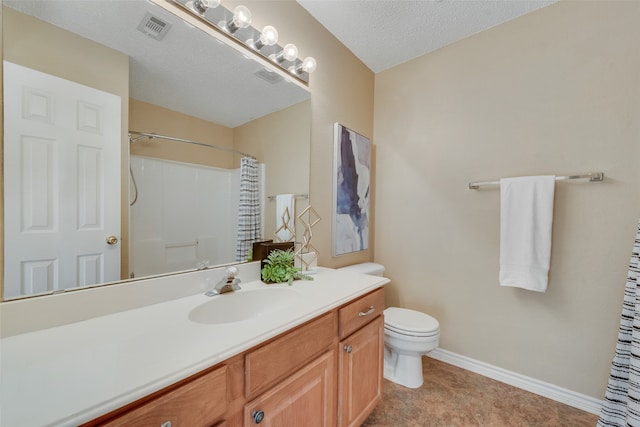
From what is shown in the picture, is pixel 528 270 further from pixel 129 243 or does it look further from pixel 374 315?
pixel 129 243

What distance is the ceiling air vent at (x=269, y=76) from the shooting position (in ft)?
4.75

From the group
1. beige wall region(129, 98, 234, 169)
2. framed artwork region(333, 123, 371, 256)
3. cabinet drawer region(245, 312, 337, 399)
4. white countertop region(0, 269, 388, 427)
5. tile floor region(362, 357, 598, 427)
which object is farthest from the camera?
framed artwork region(333, 123, 371, 256)

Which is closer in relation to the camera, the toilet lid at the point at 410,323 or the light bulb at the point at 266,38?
the light bulb at the point at 266,38

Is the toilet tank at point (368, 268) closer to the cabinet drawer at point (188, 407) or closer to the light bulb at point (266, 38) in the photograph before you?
the cabinet drawer at point (188, 407)

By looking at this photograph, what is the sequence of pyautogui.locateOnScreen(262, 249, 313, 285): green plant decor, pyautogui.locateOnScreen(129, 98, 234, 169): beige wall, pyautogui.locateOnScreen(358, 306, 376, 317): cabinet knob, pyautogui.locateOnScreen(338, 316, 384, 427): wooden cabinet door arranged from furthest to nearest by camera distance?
pyautogui.locateOnScreen(262, 249, 313, 285): green plant decor < pyautogui.locateOnScreen(358, 306, 376, 317): cabinet knob < pyautogui.locateOnScreen(338, 316, 384, 427): wooden cabinet door < pyautogui.locateOnScreen(129, 98, 234, 169): beige wall

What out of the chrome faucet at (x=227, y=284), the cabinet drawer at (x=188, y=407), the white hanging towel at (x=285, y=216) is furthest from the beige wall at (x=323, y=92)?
the cabinet drawer at (x=188, y=407)

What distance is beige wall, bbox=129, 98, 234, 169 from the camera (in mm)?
1013

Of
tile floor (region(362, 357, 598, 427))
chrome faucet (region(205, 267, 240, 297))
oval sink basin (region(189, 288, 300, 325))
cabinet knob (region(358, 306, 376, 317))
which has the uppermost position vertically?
chrome faucet (region(205, 267, 240, 297))

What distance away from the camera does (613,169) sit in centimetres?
146

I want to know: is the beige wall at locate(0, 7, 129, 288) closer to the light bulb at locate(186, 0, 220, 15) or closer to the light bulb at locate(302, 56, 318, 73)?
the light bulb at locate(186, 0, 220, 15)

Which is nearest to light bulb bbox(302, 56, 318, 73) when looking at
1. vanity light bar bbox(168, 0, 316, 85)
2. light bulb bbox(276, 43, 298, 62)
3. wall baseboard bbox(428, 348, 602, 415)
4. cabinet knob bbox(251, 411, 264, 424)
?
vanity light bar bbox(168, 0, 316, 85)

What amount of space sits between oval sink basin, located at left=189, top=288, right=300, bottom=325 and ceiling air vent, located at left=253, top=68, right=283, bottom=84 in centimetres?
120

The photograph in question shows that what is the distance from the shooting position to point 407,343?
1.65 m

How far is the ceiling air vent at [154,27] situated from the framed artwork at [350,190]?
1.17 m
